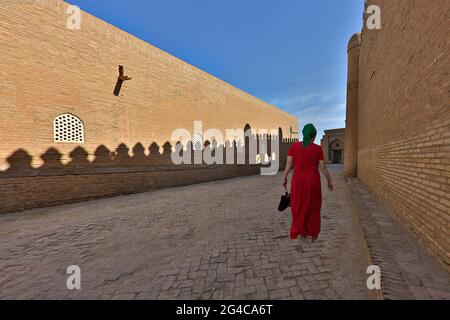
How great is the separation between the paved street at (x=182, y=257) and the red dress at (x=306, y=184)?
565 mm

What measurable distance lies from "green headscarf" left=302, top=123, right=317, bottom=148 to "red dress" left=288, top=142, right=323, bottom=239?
0.06 meters

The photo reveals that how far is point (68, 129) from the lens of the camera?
736cm

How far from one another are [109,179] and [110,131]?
200cm

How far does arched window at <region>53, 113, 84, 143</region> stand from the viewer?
710 cm

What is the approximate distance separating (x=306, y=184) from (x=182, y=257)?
7.05 ft

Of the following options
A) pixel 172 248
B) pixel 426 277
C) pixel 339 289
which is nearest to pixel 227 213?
pixel 172 248

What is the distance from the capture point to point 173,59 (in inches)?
466
